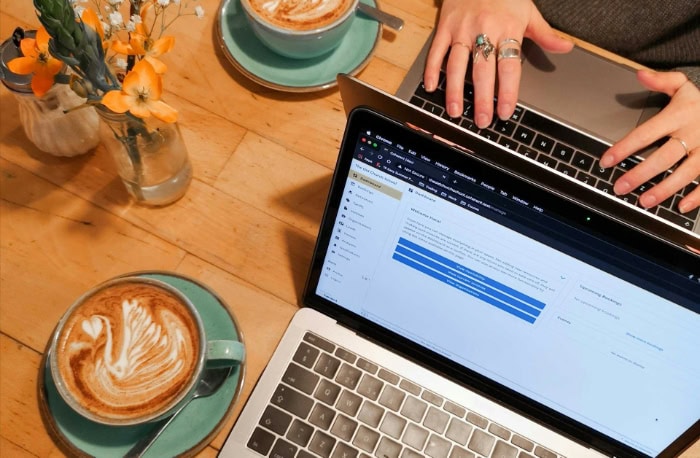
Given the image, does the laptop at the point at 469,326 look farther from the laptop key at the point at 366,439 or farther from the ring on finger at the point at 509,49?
the ring on finger at the point at 509,49

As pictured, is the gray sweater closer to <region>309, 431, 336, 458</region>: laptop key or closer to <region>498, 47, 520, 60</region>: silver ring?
<region>498, 47, 520, 60</region>: silver ring

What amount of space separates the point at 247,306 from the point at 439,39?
18.1 inches

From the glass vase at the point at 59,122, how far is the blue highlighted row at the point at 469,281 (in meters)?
0.42

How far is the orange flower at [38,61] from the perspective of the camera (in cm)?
58

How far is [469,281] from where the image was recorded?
60cm

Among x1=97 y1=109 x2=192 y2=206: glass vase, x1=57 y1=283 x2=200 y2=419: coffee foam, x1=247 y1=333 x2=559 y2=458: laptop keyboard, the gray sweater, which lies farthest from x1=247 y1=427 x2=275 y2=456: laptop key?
the gray sweater

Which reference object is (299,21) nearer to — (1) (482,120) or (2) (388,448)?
(1) (482,120)

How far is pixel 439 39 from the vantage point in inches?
35.1

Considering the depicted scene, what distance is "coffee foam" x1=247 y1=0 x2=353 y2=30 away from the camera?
0.81 m

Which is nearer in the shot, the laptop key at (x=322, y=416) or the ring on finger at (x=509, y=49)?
the laptop key at (x=322, y=416)

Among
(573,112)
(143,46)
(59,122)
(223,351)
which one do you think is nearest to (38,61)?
(143,46)

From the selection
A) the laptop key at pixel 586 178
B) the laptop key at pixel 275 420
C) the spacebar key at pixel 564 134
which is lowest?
the laptop key at pixel 275 420

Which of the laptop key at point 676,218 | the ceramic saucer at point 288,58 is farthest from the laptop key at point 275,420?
the laptop key at point 676,218

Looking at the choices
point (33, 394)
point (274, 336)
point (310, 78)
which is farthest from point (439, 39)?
point (33, 394)
